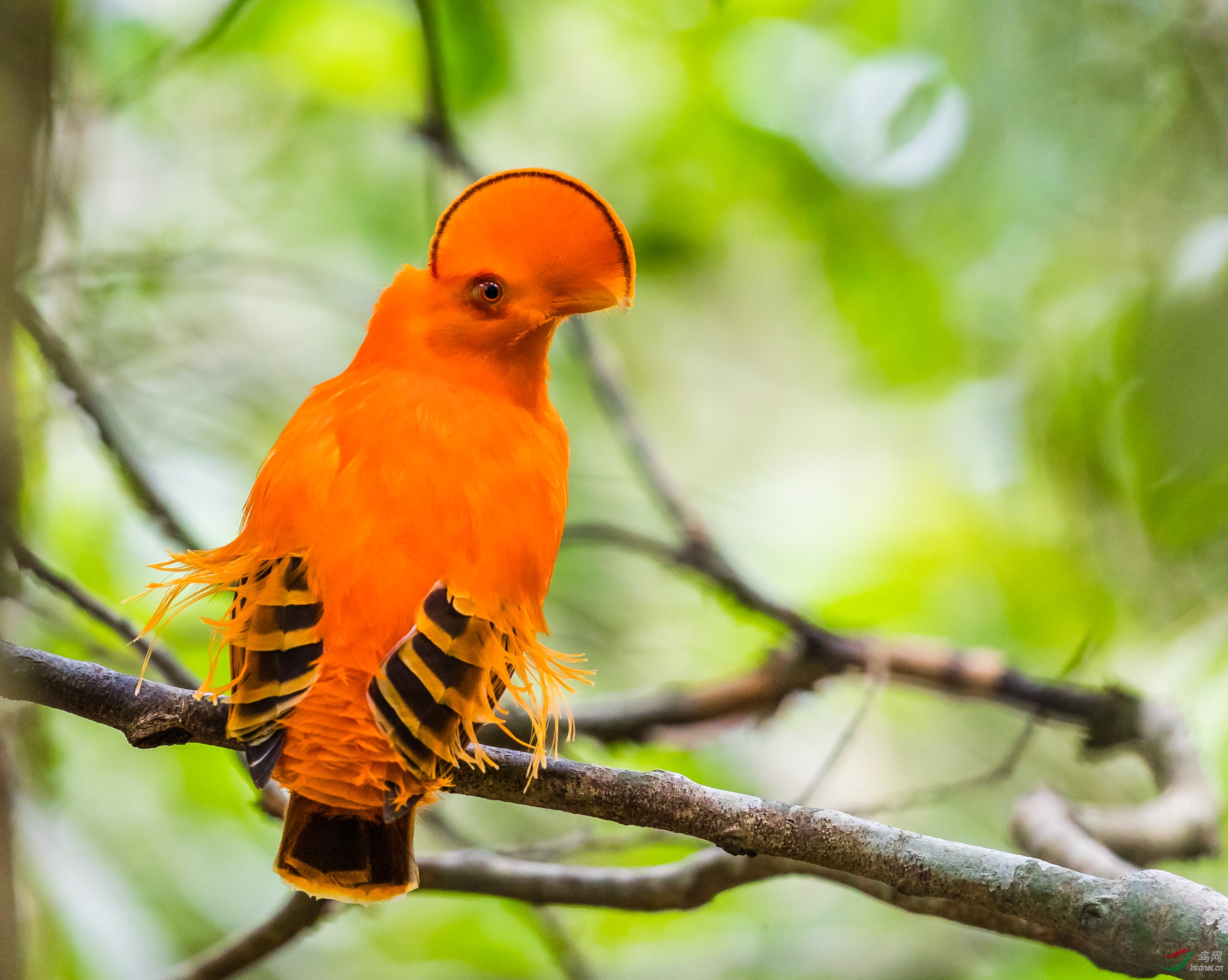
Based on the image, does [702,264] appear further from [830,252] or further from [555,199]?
[555,199]

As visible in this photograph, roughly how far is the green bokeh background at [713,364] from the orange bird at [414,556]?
621mm

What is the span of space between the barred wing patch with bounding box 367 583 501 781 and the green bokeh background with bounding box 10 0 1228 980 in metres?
0.79

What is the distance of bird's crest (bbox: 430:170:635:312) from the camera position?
4.24 ft

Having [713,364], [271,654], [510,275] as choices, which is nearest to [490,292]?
[510,275]

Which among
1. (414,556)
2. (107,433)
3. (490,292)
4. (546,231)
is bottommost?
(107,433)

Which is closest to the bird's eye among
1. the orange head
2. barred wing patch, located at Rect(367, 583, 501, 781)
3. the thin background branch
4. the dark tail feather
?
the orange head

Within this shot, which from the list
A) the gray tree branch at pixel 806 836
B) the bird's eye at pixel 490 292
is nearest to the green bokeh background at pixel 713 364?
the gray tree branch at pixel 806 836

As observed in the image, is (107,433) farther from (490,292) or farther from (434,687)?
(434,687)

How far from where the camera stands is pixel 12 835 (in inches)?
48.4

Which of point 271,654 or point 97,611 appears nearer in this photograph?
point 271,654

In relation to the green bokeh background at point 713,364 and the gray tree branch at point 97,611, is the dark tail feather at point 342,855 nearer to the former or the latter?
the gray tree branch at point 97,611

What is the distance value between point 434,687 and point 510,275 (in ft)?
1.82

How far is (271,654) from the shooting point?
1146 mm

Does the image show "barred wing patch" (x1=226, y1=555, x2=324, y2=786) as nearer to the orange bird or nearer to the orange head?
the orange bird
